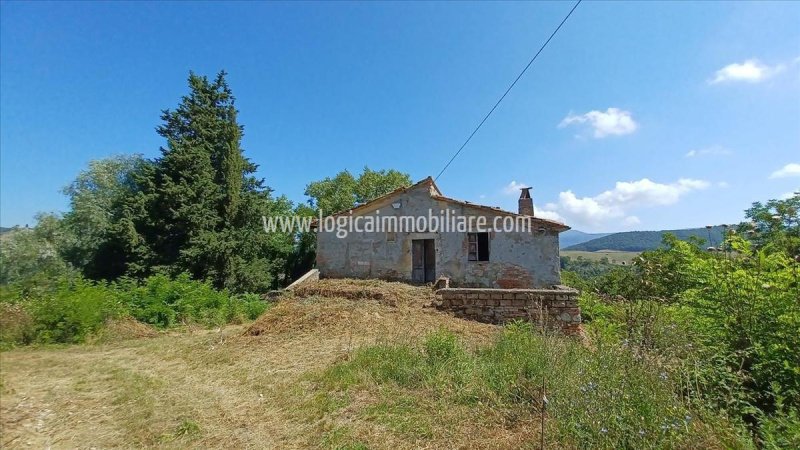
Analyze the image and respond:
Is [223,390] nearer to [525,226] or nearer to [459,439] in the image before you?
[459,439]

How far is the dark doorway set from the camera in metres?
12.3

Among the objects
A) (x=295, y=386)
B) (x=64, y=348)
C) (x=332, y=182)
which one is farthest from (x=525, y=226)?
(x=332, y=182)

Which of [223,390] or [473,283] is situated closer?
[223,390]

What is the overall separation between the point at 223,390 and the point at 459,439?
313 centimetres

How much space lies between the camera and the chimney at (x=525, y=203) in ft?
46.5

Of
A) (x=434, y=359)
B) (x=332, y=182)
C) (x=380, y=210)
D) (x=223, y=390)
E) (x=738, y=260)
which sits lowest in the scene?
(x=223, y=390)

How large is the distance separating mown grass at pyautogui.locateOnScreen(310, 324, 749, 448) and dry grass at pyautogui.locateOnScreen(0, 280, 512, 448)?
54mm

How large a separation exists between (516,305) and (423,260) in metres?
5.70

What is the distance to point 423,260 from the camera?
41.2 ft

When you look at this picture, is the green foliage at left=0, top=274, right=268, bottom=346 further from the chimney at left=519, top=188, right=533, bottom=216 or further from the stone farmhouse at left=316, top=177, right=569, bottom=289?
the chimney at left=519, top=188, right=533, bottom=216

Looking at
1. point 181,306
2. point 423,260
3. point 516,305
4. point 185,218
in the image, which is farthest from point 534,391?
point 185,218

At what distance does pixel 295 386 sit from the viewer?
4184 mm

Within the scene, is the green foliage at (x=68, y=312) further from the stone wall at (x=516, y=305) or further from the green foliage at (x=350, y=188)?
the green foliage at (x=350, y=188)

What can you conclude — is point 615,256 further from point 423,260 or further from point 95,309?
point 95,309
